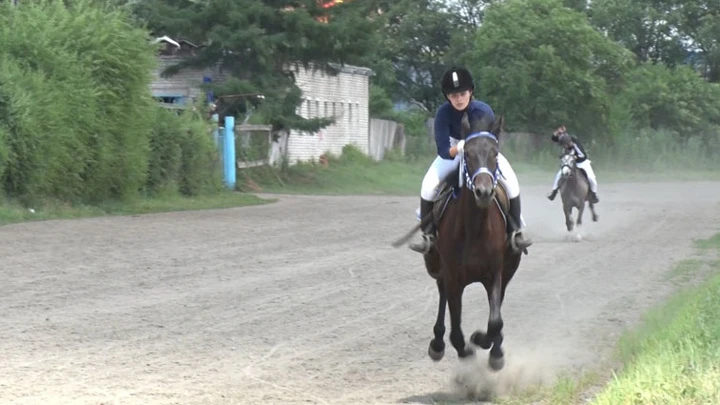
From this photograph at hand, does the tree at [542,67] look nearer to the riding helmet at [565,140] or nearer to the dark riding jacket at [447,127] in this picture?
the riding helmet at [565,140]

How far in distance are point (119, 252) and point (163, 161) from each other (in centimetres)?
1244

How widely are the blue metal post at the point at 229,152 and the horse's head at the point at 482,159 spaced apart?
27.9 metres

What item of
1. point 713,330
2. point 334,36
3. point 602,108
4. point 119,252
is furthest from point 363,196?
point 713,330

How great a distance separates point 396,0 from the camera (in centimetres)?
7094

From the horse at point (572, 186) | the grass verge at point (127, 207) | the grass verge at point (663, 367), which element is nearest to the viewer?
the grass verge at point (663, 367)

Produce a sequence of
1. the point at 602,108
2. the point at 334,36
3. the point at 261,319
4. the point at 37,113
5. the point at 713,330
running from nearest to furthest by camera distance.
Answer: the point at 713,330 → the point at 261,319 → the point at 37,113 → the point at 334,36 → the point at 602,108

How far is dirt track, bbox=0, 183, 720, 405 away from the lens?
9883mm

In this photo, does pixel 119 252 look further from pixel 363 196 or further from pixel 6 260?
pixel 363 196

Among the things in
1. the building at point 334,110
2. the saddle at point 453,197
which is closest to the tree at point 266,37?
the building at point 334,110

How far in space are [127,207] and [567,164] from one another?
9.78 meters

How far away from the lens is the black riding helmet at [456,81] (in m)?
10.4

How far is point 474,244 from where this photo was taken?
400 inches

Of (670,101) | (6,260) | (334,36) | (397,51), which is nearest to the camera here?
(6,260)

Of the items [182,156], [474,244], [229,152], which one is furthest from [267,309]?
[229,152]
